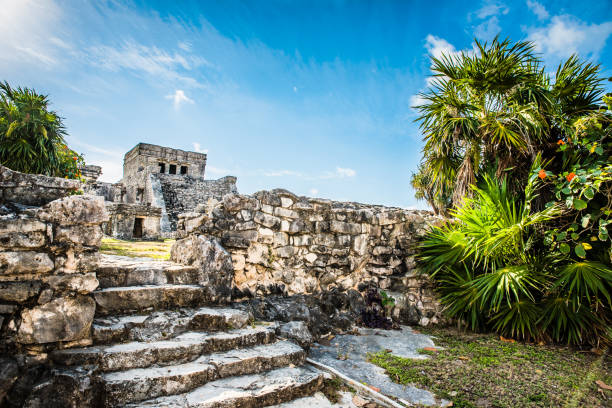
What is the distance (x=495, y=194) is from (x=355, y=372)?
2.94 m

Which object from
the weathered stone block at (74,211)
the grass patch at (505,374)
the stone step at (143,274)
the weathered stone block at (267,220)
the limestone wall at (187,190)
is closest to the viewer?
the weathered stone block at (74,211)

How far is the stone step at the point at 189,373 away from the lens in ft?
6.58

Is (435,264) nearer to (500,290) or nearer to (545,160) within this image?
(500,290)

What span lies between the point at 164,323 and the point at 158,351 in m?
0.32

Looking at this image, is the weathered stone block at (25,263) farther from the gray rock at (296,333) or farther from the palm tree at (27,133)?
the palm tree at (27,133)

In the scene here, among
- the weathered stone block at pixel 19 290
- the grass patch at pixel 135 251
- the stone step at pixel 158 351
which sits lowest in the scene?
the stone step at pixel 158 351

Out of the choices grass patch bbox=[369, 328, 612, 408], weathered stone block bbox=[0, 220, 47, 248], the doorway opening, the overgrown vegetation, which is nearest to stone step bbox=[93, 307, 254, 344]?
→ weathered stone block bbox=[0, 220, 47, 248]

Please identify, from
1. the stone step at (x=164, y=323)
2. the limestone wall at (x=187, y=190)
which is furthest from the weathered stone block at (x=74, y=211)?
the limestone wall at (x=187, y=190)

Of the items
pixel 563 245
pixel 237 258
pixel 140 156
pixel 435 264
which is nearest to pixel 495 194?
pixel 563 245

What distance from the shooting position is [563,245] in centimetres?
370

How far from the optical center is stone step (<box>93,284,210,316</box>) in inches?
103

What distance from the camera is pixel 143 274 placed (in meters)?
2.96

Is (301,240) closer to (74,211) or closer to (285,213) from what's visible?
(285,213)

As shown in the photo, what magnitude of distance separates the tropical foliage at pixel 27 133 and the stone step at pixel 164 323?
7754 mm
